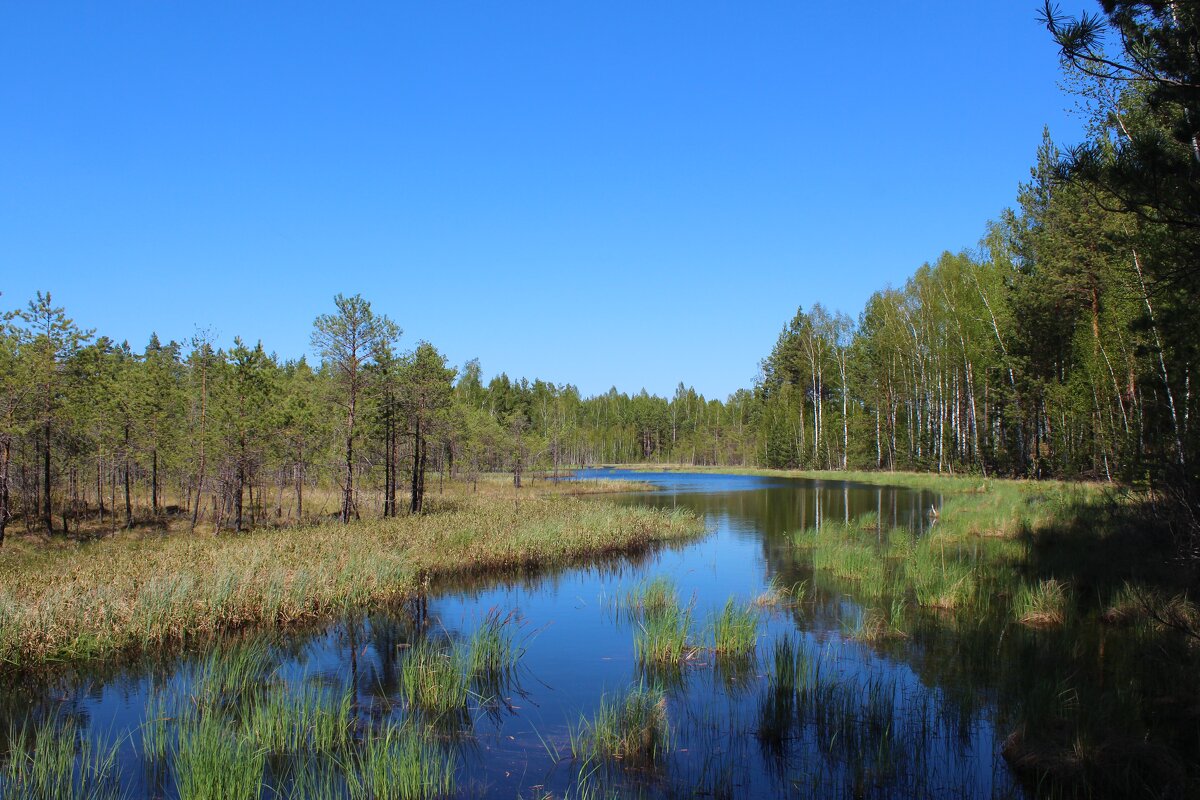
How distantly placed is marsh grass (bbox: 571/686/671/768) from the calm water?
21 cm

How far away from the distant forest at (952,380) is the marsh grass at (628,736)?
756 cm

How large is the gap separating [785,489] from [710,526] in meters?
23.0

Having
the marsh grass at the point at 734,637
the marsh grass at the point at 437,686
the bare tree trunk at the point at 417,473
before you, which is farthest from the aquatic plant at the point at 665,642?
the bare tree trunk at the point at 417,473

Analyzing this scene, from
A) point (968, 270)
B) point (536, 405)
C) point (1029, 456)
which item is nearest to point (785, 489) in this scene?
point (1029, 456)

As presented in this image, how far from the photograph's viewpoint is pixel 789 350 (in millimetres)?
81562

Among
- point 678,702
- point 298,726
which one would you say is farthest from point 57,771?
point 678,702

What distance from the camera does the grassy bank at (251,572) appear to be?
474 inches

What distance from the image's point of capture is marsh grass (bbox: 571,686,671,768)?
8.00m

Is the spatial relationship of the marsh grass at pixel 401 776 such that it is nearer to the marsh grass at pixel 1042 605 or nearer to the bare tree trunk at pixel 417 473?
the marsh grass at pixel 1042 605

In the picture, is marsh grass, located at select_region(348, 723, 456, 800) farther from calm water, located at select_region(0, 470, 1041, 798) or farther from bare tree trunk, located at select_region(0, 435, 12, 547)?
bare tree trunk, located at select_region(0, 435, 12, 547)

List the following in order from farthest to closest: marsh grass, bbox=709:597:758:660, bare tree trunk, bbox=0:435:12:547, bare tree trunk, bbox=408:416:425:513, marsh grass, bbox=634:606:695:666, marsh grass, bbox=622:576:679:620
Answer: bare tree trunk, bbox=408:416:425:513
bare tree trunk, bbox=0:435:12:547
marsh grass, bbox=622:576:679:620
marsh grass, bbox=709:597:758:660
marsh grass, bbox=634:606:695:666

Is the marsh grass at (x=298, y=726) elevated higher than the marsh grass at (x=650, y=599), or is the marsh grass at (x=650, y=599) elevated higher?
the marsh grass at (x=298, y=726)

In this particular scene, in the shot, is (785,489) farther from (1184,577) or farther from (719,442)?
(719,442)

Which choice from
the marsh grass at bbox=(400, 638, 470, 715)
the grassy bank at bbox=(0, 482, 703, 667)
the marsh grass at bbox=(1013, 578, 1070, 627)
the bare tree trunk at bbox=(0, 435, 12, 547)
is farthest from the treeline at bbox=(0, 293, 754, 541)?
the marsh grass at bbox=(1013, 578, 1070, 627)
